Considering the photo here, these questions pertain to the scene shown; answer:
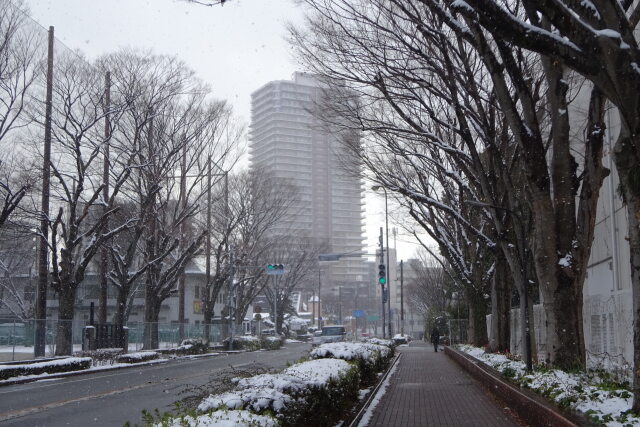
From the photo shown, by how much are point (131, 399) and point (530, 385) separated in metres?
8.49

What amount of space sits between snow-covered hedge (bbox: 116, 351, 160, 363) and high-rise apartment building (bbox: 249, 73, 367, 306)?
11.9m

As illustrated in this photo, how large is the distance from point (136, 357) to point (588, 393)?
2409 cm

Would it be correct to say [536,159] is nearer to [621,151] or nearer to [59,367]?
[621,151]

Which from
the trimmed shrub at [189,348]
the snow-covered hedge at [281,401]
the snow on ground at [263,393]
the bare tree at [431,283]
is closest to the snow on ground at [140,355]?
the trimmed shrub at [189,348]

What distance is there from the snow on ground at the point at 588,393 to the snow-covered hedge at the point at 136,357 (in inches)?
799

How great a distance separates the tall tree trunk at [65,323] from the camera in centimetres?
2723

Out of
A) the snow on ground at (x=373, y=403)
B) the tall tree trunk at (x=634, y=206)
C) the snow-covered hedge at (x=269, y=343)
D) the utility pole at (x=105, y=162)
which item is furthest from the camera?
the snow-covered hedge at (x=269, y=343)

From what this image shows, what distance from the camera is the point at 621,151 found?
26.0 feet

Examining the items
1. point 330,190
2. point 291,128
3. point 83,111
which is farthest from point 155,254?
point 330,190

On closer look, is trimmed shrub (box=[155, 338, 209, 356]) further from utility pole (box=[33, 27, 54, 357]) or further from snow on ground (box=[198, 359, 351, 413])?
snow on ground (box=[198, 359, 351, 413])

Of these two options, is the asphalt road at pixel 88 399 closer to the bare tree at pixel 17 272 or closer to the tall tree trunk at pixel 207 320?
the bare tree at pixel 17 272

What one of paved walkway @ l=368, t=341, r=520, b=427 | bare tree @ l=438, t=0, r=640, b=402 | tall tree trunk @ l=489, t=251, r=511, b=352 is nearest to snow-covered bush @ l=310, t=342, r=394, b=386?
paved walkway @ l=368, t=341, r=520, b=427

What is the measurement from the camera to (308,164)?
90312 mm

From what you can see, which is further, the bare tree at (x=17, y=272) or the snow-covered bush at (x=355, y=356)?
the bare tree at (x=17, y=272)
